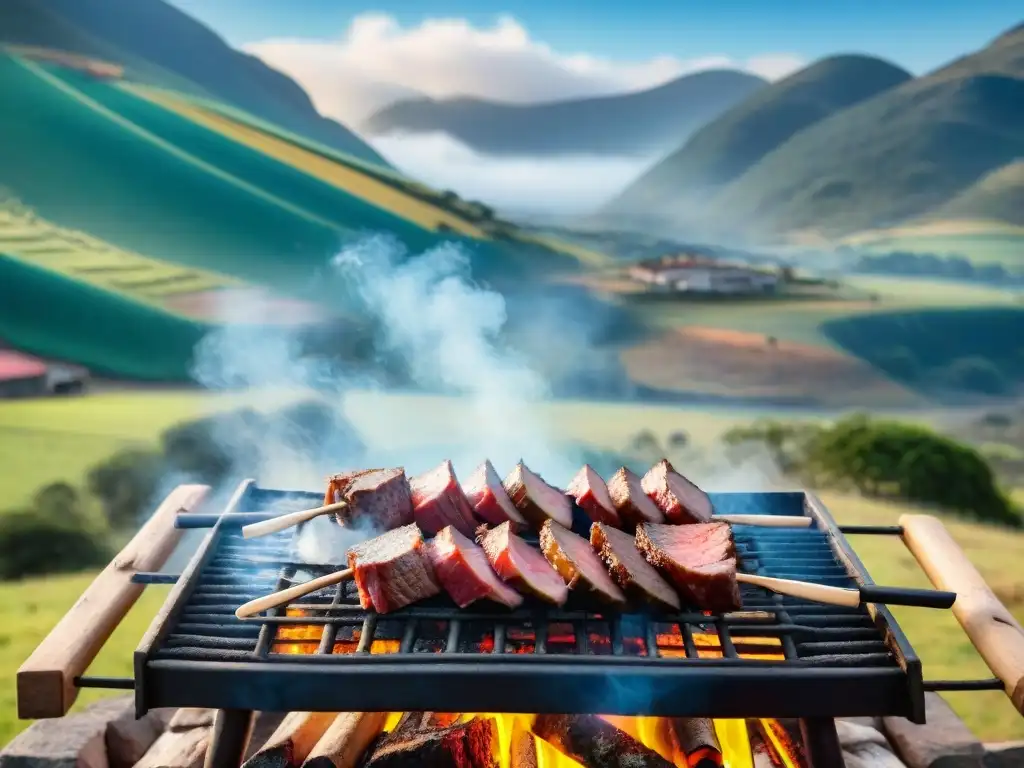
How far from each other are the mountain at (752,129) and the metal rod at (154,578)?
4894mm

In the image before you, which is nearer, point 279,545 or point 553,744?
point 553,744

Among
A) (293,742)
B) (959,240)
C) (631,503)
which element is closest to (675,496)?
(631,503)

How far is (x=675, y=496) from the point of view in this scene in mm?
3035

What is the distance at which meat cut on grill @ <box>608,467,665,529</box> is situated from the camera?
9.84 feet

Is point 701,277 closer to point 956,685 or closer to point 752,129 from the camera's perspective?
point 752,129

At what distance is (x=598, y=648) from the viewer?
260 centimetres

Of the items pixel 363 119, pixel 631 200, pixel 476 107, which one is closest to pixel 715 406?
pixel 631 200

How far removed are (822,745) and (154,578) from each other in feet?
6.91

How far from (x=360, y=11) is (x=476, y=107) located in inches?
44.2

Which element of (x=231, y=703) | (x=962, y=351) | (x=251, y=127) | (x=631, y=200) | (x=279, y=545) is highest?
(x=251, y=127)

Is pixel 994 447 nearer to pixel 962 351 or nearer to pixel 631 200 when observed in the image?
pixel 962 351

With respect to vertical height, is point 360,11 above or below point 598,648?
above

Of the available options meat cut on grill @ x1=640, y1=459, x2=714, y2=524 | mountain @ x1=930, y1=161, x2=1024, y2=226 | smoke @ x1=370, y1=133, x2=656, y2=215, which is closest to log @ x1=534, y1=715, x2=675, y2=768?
meat cut on grill @ x1=640, y1=459, x2=714, y2=524

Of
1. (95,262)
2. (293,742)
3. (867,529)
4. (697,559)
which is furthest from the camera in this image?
(95,262)
